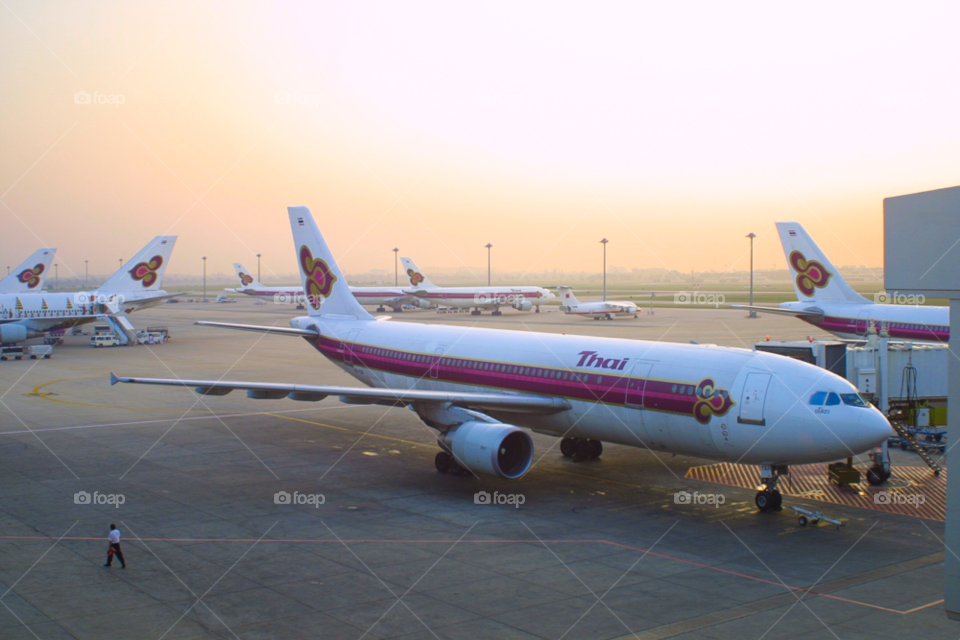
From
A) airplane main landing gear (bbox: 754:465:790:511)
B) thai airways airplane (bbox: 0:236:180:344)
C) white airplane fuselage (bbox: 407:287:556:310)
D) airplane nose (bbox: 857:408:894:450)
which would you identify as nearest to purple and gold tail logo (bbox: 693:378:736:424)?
airplane main landing gear (bbox: 754:465:790:511)

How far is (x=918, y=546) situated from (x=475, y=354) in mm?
13195

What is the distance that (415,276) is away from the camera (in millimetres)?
112125

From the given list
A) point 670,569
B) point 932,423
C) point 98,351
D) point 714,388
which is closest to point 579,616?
point 670,569

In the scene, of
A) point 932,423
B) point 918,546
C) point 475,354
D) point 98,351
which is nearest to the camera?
point 918,546

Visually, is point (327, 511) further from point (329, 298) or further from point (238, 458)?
point (329, 298)

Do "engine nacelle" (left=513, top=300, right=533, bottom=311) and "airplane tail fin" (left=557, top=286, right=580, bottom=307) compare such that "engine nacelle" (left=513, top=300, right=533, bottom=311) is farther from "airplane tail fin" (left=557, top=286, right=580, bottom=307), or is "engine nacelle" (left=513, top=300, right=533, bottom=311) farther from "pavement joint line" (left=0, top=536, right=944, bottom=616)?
"pavement joint line" (left=0, top=536, right=944, bottom=616)

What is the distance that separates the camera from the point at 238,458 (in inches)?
978

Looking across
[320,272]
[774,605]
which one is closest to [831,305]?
[320,272]

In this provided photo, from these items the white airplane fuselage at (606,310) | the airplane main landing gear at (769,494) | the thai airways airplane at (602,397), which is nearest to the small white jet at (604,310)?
the white airplane fuselage at (606,310)

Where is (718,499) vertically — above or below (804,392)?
below

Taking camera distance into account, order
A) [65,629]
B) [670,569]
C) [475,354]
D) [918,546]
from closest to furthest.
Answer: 1. [65,629]
2. [670,569]
3. [918,546]
4. [475,354]

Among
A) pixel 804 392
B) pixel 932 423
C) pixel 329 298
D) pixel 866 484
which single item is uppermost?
pixel 329 298

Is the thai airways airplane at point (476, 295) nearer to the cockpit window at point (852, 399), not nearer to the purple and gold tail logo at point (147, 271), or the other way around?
the purple and gold tail logo at point (147, 271)

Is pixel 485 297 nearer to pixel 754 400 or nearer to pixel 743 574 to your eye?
pixel 754 400
